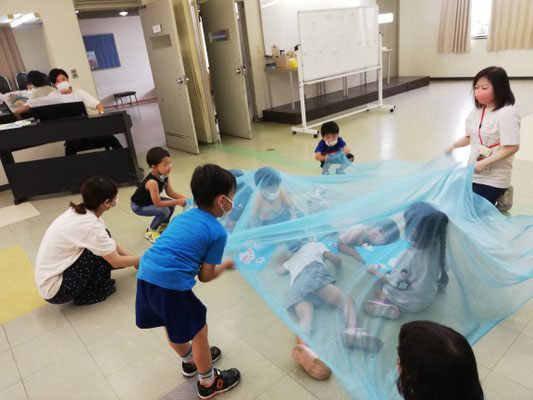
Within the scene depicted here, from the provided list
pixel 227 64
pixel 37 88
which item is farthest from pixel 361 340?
pixel 227 64

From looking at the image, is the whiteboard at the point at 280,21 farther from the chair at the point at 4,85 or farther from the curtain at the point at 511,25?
the chair at the point at 4,85

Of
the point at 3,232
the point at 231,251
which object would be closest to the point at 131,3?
the point at 3,232

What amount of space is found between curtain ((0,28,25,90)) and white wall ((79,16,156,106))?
5974 millimetres

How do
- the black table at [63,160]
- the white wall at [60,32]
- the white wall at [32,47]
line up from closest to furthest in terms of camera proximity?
the black table at [63,160], the white wall at [60,32], the white wall at [32,47]

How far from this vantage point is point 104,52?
11.1 m

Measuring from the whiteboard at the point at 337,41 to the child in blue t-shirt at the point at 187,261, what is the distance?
4.52 meters

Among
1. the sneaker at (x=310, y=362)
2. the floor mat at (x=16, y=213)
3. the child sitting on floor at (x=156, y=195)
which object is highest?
the child sitting on floor at (x=156, y=195)

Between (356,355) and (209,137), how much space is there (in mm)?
4839

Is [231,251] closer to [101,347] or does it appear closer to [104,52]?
[101,347]

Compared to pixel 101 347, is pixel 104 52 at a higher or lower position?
higher

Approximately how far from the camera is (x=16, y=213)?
394 centimetres

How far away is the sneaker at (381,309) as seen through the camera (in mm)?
1629

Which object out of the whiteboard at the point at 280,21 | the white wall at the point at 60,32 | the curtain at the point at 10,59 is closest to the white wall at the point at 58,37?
the white wall at the point at 60,32

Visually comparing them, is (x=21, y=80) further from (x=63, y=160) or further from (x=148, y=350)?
(x=148, y=350)
